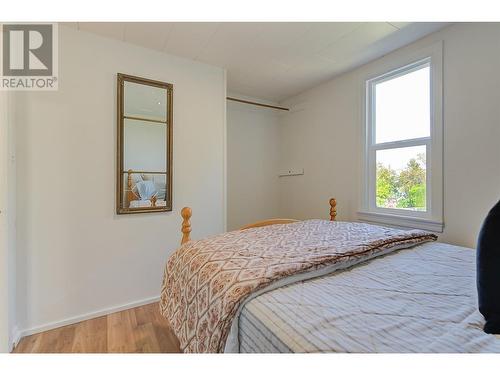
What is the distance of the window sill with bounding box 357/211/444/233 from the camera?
6.41 ft

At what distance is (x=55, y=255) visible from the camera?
5.97ft

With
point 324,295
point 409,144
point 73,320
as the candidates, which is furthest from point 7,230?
point 409,144

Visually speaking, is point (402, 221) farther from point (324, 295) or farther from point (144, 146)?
point (144, 146)

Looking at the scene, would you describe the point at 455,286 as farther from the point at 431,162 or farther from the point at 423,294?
the point at 431,162

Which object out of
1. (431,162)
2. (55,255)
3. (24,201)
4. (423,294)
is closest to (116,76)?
(24,201)

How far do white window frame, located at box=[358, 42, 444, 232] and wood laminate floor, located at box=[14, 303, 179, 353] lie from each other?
210 centimetres

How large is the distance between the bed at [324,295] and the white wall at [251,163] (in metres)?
1.92

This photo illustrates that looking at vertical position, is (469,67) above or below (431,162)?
above

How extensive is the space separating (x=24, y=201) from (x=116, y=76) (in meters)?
1.18

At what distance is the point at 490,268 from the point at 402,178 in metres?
1.67

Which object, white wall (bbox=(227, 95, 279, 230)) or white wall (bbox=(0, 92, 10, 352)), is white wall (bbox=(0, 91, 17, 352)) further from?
white wall (bbox=(227, 95, 279, 230))

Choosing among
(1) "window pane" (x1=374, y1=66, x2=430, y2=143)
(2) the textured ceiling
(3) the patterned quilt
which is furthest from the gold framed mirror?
(1) "window pane" (x1=374, y1=66, x2=430, y2=143)

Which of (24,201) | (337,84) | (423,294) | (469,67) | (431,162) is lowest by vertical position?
(423,294)

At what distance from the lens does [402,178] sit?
223 centimetres
